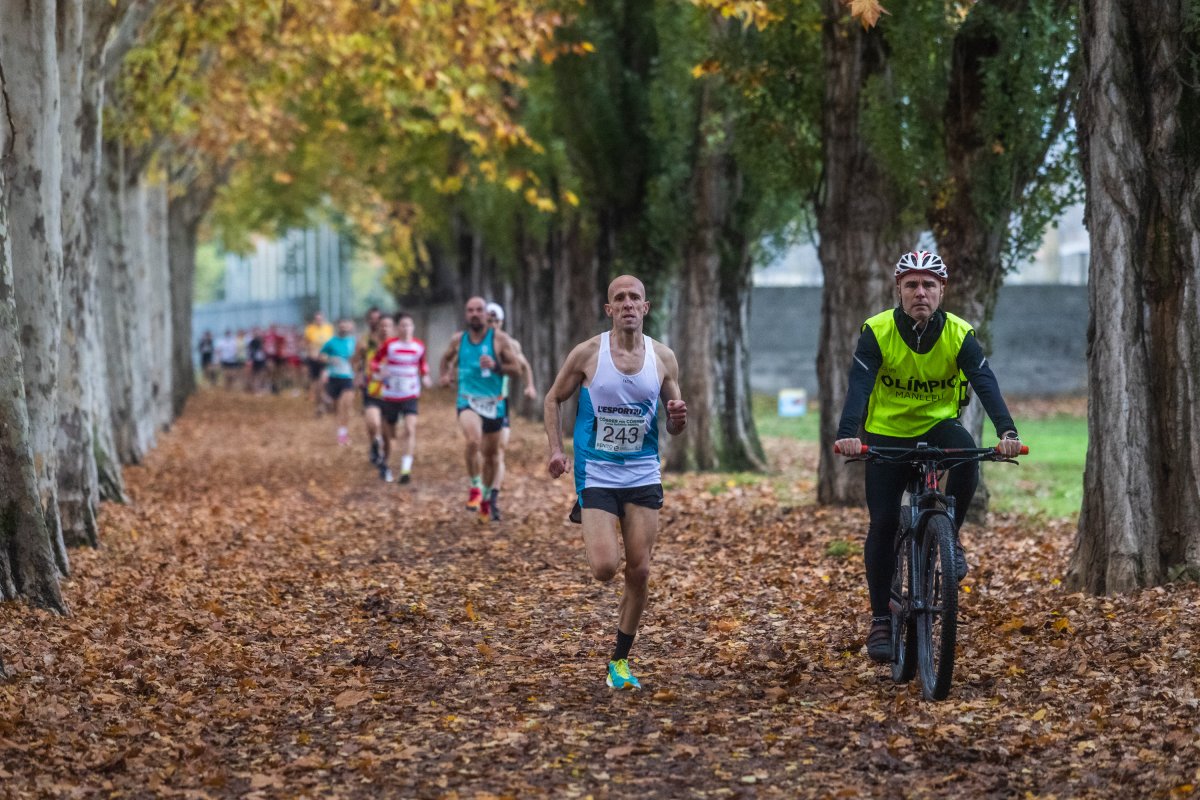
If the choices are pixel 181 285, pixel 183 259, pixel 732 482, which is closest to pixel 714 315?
pixel 732 482

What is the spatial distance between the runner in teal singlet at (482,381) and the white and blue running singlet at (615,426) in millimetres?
8706

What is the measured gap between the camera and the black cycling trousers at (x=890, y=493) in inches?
345

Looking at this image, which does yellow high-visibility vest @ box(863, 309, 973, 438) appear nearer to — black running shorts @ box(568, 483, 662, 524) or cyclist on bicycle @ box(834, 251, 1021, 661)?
cyclist on bicycle @ box(834, 251, 1021, 661)

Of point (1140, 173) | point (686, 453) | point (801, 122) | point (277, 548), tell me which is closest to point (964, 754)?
point (1140, 173)

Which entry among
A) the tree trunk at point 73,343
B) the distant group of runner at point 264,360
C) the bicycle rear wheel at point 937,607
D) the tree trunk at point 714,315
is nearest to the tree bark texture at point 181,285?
the distant group of runner at point 264,360

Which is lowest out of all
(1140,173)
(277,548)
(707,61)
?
(277,548)

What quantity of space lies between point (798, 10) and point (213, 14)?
845 centimetres

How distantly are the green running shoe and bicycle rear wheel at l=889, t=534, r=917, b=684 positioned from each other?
1305 millimetres

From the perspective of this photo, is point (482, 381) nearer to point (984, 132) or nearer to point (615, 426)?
point (984, 132)

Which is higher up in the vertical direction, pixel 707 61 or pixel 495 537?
pixel 707 61

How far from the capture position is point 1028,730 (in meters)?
7.67

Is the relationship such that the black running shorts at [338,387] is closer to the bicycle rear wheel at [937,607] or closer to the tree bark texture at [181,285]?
the tree bark texture at [181,285]

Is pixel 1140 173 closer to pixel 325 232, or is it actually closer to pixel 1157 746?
pixel 1157 746

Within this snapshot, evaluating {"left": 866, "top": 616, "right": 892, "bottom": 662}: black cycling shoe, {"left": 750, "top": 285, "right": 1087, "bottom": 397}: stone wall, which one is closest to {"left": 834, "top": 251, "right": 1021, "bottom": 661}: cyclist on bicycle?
{"left": 866, "top": 616, "right": 892, "bottom": 662}: black cycling shoe
